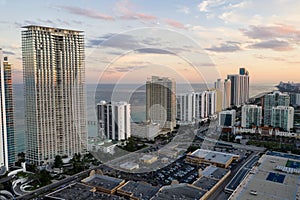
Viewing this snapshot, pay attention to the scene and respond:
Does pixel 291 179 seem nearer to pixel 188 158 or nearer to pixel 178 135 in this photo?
pixel 188 158

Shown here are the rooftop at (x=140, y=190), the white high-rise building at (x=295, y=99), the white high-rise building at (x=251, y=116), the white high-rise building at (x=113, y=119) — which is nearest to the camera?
the rooftop at (x=140, y=190)

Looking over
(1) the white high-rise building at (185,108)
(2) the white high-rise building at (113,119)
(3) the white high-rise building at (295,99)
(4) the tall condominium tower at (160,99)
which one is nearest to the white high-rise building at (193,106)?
(1) the white high-rise building at (185,108)

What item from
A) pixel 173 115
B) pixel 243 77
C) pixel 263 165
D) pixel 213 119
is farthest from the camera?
pixel 243 77

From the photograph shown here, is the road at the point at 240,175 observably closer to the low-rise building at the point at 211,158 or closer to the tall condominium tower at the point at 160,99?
the low-rise building at the point at 211,158

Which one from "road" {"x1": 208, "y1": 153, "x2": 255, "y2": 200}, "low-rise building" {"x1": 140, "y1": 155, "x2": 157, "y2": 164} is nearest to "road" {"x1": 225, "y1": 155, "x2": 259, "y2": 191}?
"road" {"x1": 208, "y1": 153, "x2": 255, "y2": 200}

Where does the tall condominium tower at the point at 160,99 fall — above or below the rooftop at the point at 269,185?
above

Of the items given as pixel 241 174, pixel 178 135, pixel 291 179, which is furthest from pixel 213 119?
pixel 291 179
